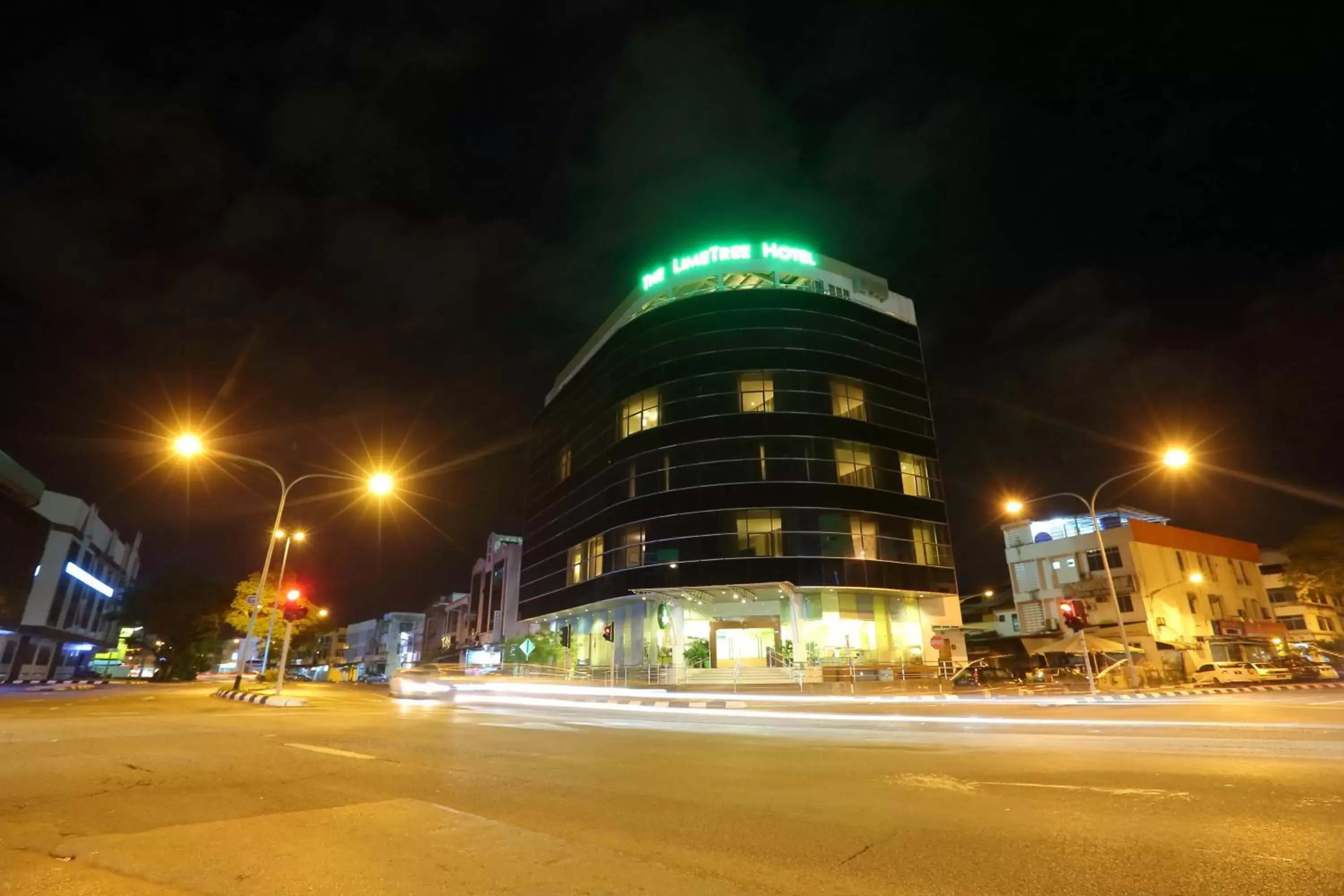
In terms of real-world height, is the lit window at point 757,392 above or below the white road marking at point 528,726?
above

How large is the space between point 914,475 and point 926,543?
4.92 meters

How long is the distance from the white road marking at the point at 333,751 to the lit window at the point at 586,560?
38111 millimetres

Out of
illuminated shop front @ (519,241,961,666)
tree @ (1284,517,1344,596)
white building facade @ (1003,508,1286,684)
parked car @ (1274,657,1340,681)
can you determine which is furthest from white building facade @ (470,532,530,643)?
tree @ (1284,517,1344,596)

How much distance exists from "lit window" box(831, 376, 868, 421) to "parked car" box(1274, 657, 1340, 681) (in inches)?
1102

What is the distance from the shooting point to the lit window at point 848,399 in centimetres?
4541

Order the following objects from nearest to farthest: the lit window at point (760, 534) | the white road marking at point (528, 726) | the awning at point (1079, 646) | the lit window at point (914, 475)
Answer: the white road marking at point (528, 726) < the awning at point (1079, 646) < the lit window at point (760, 534) < the lit window at point (914, 475)

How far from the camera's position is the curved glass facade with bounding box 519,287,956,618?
1638 inches

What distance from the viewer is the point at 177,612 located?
6100 cm

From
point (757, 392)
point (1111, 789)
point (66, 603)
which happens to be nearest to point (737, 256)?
point (757, 392)

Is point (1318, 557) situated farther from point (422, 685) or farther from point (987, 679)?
point (422, 685)

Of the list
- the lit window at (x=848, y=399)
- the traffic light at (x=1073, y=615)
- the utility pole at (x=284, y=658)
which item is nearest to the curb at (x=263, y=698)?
the utility pole at (x=284, y=658)

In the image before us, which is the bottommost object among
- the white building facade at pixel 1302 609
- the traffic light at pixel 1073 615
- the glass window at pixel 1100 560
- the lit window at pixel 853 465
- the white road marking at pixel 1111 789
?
the white road marking at pixel 1111 789

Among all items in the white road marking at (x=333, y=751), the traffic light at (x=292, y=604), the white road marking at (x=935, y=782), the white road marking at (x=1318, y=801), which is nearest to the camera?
the white road marking at (x=1318, y=801)

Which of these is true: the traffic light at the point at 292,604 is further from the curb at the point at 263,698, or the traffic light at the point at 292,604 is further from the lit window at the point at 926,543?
the lit window at the point at 926,543
